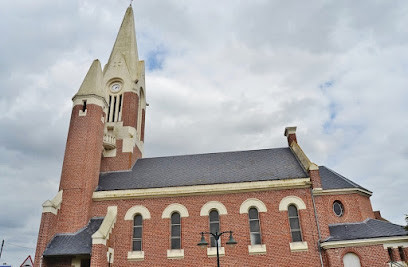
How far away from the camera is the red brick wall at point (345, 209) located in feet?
70.7

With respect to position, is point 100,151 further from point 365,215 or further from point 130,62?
point 365,215

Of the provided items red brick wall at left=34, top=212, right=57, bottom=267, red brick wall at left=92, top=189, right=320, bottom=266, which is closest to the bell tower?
red brick wall at left=92, top=189, right=320, bottom=266

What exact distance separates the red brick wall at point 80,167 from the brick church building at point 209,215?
0.08 meters

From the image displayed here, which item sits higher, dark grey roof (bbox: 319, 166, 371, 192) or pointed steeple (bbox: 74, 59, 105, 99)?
pointed steeple (bbox: 74, 59, 105, 99)

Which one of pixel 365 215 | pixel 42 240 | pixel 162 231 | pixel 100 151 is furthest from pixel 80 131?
pixel 365 215

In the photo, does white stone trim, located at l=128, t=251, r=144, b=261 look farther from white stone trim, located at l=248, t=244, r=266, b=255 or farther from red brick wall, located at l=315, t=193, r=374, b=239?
red brick wall, located at l=315, t=193, r=374, b=239

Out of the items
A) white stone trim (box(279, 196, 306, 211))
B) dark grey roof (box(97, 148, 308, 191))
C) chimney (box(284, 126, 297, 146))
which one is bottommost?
white stone trim (box(279, 196, 306, 211))

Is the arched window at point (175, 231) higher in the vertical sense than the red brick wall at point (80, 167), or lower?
lower

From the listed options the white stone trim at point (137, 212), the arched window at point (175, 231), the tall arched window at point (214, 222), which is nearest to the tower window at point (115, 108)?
the white stone trim at point (137, 212)

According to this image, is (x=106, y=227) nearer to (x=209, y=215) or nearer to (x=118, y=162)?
(x=209, y=215)

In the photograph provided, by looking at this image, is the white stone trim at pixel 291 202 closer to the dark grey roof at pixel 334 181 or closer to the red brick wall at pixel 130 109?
the dark grey roof at pixel 334 181

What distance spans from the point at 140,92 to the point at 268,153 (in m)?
16.0

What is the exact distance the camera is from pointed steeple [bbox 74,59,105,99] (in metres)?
27.7

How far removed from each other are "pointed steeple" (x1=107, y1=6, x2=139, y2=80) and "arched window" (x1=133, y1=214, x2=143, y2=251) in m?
16.2
